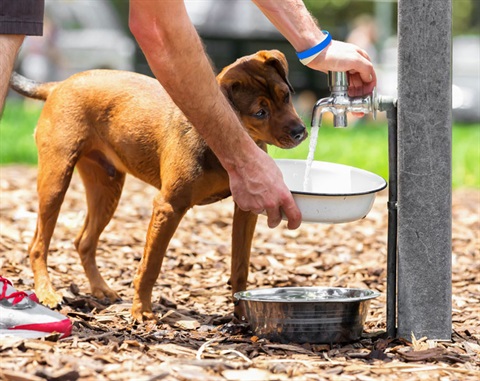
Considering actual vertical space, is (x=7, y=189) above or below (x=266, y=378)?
above

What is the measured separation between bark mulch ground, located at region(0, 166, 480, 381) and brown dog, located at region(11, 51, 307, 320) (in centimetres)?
27

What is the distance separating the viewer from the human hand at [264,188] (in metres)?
3.32

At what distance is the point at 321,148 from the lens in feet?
34.6

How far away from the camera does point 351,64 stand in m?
3.54

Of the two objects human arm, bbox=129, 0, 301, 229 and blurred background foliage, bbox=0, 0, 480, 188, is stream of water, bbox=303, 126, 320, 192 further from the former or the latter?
blurred background foliage, bbox=0, 0, 480, 188

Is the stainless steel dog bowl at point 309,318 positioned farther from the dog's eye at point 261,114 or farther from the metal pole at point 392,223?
the dog's eye at point 261,114

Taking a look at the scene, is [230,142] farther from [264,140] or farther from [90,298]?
[90,298]

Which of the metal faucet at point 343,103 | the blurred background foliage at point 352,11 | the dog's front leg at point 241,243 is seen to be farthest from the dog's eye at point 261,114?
the blurred background foliage at point 352,11

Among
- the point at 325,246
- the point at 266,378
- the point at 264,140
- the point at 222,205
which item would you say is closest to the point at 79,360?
the point at 266,378

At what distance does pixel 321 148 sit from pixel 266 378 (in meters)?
7.74

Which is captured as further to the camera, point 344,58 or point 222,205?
point 222,205

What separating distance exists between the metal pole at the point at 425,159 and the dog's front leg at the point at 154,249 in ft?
3.48

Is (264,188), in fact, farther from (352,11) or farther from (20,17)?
(352,11)

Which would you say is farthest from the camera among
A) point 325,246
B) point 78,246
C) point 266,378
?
point 325,246
